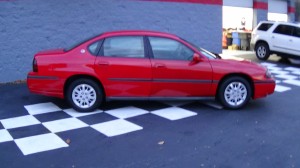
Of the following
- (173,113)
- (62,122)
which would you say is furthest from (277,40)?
(62,122)

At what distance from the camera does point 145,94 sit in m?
6.27

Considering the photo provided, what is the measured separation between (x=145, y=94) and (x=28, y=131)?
2063 mm

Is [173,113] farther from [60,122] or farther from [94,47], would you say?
[60,122]

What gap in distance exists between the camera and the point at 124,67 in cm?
610

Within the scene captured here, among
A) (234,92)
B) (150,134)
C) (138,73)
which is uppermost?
(138,73)

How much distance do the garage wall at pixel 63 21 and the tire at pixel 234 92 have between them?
16.1 feet

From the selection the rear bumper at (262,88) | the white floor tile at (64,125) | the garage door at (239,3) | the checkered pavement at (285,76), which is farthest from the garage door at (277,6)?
the white floor tile at (64,125)

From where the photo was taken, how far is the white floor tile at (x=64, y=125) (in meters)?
5.42

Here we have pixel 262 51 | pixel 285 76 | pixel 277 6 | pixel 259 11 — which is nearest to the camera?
pixel 285 76

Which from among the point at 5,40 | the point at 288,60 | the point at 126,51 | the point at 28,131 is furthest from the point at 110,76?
the point at 288,60

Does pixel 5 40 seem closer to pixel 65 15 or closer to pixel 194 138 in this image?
pixel 65 15

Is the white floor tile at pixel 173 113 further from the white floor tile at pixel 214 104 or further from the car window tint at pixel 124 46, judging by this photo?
the car window tint at pixel 124 46

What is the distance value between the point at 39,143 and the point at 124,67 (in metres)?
2.00

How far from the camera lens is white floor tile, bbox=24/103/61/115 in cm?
638
